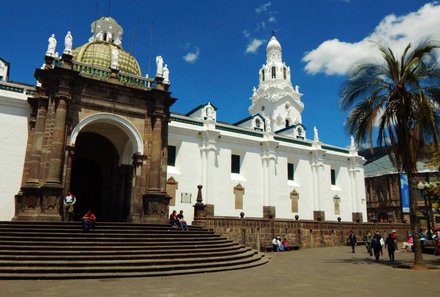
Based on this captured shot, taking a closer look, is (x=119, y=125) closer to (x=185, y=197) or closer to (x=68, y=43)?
(x=68, y=43)

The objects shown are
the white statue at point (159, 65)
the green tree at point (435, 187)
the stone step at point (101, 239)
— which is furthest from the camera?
the white statue at point (159, 65)

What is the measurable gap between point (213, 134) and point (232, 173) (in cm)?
382

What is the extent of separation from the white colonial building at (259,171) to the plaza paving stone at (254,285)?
14.3 m

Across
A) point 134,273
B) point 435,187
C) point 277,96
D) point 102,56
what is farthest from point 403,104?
point 277,96

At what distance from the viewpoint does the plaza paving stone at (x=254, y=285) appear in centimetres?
955

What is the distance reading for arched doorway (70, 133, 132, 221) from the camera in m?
24.2

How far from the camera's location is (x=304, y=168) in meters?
34.4

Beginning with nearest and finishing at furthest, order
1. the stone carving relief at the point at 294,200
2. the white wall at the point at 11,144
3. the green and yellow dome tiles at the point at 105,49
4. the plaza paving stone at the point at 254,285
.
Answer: the plaza paving stone at the point at 254,285 < the white wall at the point at 11,144 < the green and yellow dome tiles at the point at 105,49 < the stone carving relief at the point at 294,200

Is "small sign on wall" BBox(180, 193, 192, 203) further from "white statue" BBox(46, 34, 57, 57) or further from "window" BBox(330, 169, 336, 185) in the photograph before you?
"window" BBox(330, 169, 336, 185)

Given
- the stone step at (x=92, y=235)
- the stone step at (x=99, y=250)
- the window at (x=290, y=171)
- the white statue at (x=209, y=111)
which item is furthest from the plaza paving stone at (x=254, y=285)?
the window at (x=290, y=171)

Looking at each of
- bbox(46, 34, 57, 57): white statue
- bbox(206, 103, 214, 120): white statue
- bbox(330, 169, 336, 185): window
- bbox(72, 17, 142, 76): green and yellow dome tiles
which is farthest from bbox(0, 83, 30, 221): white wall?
bbox(330, 169, 336, 185): window

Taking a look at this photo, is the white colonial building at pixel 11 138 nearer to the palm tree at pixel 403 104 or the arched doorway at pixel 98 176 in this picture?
the arched doorway at pixel 98 176

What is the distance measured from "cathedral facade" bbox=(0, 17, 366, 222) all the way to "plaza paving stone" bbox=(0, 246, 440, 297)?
7958 mm

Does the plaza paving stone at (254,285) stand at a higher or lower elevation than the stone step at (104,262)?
lower
